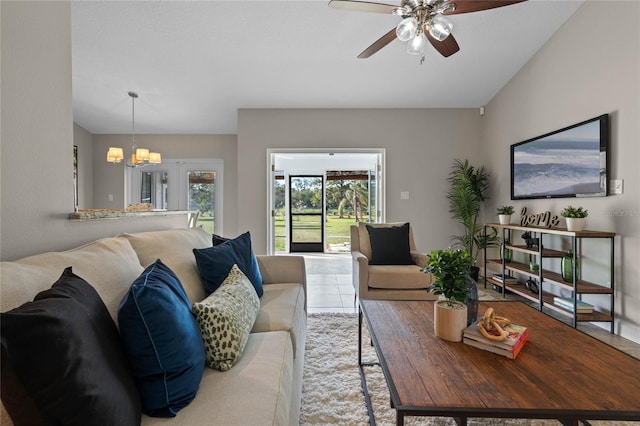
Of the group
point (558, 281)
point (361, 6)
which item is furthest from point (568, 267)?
point (361, 6)

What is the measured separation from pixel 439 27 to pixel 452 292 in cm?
171

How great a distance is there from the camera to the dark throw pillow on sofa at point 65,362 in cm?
56

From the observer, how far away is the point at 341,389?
171cm

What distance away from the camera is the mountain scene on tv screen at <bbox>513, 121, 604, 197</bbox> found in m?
2.80

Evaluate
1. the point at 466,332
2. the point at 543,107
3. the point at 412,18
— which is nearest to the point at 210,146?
the point at 412,18

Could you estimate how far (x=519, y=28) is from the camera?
3.22 metres

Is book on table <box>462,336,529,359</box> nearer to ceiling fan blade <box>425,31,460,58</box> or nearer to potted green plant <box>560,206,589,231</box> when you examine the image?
potted green plant <box>560,206,589,231</box>

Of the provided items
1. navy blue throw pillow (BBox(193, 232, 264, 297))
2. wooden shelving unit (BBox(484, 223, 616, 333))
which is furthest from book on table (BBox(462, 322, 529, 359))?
wooden shelving unit (BBox(484, 223, 616, 333))

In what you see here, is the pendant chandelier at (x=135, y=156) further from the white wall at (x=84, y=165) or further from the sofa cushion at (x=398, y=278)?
the sofa cushion at (x=398, y=278)

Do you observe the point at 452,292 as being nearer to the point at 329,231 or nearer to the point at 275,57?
the point at 275,57

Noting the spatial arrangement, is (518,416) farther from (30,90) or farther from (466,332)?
(30,90)

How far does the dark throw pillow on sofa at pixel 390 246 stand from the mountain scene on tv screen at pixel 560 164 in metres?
1.69

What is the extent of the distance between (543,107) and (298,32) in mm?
2903

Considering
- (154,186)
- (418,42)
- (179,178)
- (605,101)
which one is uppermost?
(418,42)
